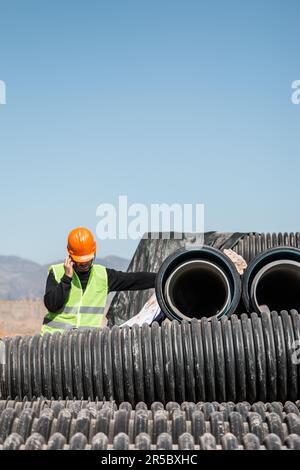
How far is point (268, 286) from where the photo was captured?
22.8 ft

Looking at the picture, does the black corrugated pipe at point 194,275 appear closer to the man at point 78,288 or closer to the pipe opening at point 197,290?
the pipe opening at point 197,290

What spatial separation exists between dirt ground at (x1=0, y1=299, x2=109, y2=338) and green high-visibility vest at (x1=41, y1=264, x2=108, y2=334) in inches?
707

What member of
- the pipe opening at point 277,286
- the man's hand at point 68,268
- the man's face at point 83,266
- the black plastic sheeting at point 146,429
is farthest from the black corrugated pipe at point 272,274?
the black plastic sheeting at point 146,429

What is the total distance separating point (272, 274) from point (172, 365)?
1798 mm

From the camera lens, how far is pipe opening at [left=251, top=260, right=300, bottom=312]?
6.20 m

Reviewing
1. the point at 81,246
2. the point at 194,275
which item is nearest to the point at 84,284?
the point at 81,246

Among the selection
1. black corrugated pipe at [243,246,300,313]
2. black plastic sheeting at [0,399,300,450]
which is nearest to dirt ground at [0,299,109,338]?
black corrugated pipe at [243,246,300,313]

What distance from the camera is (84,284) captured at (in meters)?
6.34

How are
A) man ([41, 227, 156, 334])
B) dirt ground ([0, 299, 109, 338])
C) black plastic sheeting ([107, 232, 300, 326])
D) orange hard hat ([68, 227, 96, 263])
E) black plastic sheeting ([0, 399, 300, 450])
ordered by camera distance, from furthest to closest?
1. dirt ground ([0, 299, 109, 338])
2. black plastic sheeting ([107, 232, 300, 326])
3. orange hard hat ([68, 227, 96, 263])
4. man ([41, 227, 156, 334])
5. black plastic sheeting ([0, 399, 300, 450])

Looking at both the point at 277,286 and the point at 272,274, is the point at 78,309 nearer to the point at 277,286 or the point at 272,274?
the point at 272,274

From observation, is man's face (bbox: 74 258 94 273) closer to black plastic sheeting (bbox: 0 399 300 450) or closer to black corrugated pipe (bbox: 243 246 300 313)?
black corrugated pipe (bbox: 243 246 300 313)

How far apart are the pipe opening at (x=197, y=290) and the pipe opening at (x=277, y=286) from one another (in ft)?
1.03
